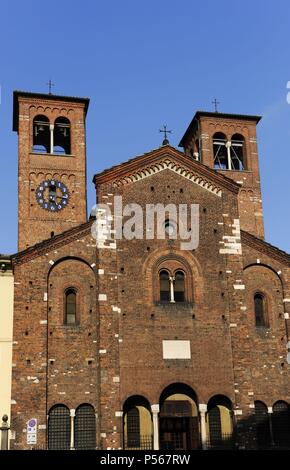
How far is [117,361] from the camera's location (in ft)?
83.6

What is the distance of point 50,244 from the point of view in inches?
1044

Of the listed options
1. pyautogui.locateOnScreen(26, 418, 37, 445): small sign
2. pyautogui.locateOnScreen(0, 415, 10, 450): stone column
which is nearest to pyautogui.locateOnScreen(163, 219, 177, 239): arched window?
pyautogui.locateOnScreen(26, 418, 37, 445): small sign

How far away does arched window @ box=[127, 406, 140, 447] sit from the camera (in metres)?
25.2

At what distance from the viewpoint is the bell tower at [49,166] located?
121ft

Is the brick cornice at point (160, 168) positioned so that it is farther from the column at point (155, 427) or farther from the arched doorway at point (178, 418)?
the column at point (155, 427)

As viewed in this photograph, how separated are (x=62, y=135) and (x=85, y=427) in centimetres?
1987

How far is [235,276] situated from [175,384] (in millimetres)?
5150

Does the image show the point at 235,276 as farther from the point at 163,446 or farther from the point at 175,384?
the point at 163,446

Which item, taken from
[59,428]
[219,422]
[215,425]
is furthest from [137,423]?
[219,422]

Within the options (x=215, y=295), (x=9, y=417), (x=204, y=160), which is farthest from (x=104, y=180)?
(x=204, y=160)

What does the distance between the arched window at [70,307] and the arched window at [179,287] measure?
4091 millimetres

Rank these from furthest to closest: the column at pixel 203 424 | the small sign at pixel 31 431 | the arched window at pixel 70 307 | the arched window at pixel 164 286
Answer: the arched window at pixel 164 286, the arched window at pixel 70 307, the column at pixel 203 424, the small sign at pixel 31 431

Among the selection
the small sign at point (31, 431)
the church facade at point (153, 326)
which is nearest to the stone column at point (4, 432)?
the church facade at point (153, 326)

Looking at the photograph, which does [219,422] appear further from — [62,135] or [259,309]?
[62,135]
